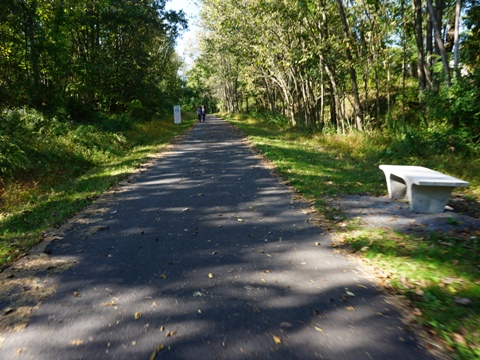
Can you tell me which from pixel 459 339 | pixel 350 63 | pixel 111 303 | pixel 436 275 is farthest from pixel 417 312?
pixel 350 63

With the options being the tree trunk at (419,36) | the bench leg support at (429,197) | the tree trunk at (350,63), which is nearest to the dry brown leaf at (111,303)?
the bench leg support at (429,197)

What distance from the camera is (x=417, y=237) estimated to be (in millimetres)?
4602

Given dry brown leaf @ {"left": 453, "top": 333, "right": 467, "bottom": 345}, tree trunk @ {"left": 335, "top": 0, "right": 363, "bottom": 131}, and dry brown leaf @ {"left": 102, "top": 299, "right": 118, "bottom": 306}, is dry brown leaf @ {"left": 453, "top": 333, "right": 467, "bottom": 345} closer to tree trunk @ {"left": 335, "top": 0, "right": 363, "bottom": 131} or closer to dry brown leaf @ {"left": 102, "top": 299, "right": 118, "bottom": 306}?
dry brown leaf @ {"left": 102, "top": 299, "right": 118, "bottom": 306}

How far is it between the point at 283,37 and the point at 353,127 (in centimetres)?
674

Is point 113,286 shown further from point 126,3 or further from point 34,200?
point 126,3

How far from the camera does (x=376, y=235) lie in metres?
4.77

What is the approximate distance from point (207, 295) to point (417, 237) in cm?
298

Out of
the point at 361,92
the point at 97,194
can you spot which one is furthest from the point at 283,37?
the point at 97,194

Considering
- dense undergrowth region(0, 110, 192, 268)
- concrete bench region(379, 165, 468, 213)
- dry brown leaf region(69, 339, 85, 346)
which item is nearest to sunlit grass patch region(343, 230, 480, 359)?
concrete bench region(379, 165, 468, 213)

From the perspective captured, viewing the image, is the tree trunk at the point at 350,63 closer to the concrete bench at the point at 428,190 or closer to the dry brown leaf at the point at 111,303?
the concrete bench at the point at 428,190

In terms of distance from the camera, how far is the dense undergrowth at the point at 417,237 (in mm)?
2963

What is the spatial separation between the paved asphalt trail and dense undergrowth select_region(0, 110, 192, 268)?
71cm

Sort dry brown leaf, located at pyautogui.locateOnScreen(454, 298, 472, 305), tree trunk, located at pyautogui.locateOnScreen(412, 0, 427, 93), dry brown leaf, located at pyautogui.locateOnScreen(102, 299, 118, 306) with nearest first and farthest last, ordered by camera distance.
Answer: dry brown leaf, located at pyautogui.locateOnScreen(454, 298, 472, 305), dry brown leaf, located at pyautogui.locateOnScreen(102, 299, 118, 306), tree trunk, located at pyautogui.locateOnScreen(412, 0, 427, 93)

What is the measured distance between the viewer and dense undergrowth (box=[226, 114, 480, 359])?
9.72ft
